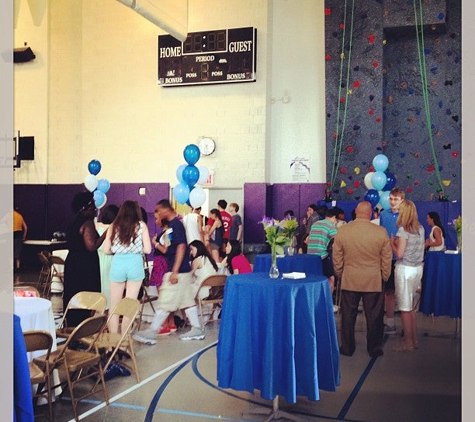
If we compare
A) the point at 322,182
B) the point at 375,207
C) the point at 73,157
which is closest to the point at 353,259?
the point at 375,207

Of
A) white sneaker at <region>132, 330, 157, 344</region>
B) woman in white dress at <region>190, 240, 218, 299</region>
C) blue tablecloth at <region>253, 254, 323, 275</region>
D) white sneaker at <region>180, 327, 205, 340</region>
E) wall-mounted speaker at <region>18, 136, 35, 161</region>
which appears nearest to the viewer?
white sneaker at <region>132, 330, 157, 344</region>

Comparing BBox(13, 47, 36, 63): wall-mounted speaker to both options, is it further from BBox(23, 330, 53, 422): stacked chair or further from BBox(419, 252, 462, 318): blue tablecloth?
BBox(23, 330, 53, 422): stacked chair

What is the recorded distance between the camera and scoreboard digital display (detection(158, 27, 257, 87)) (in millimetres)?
11828

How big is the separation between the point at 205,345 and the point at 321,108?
7.40 m

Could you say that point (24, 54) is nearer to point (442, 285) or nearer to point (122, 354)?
point (122, 354)

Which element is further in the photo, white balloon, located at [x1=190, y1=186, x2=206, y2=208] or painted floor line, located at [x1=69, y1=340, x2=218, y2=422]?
white balloon, located at [x1=190, y1=186, x2=206, y2=208]

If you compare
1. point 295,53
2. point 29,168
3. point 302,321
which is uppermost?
point 295,53

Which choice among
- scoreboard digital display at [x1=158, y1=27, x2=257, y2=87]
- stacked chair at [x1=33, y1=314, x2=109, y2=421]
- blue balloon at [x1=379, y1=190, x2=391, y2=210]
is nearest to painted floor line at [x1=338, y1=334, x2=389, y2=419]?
stacked chair at [x1=33, y1=314, x2=109, y2=421]

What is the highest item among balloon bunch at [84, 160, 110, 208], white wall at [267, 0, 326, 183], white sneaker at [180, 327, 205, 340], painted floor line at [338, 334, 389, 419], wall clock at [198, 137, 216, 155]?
white wall at [267, 0, 326, 183]

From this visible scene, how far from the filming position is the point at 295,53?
1222cm

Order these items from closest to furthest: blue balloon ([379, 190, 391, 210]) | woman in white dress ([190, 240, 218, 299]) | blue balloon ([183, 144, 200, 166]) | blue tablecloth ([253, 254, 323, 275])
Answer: blue tablecloth ([253, 254, 323, 275])
woman in white dress ([190, 240, 218, 299])
blue balloon ([379, 190, 391, 210])
blue balloon ([183, 144, 200, 166])

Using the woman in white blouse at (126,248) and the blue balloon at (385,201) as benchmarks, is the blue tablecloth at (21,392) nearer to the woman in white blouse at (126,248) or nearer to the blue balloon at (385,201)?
the woman in white blouse at (126,248)

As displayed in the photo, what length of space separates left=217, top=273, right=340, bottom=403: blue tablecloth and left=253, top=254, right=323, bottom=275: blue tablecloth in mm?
2553

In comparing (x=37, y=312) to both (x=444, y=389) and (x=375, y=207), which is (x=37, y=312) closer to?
(x=444, y=389)
